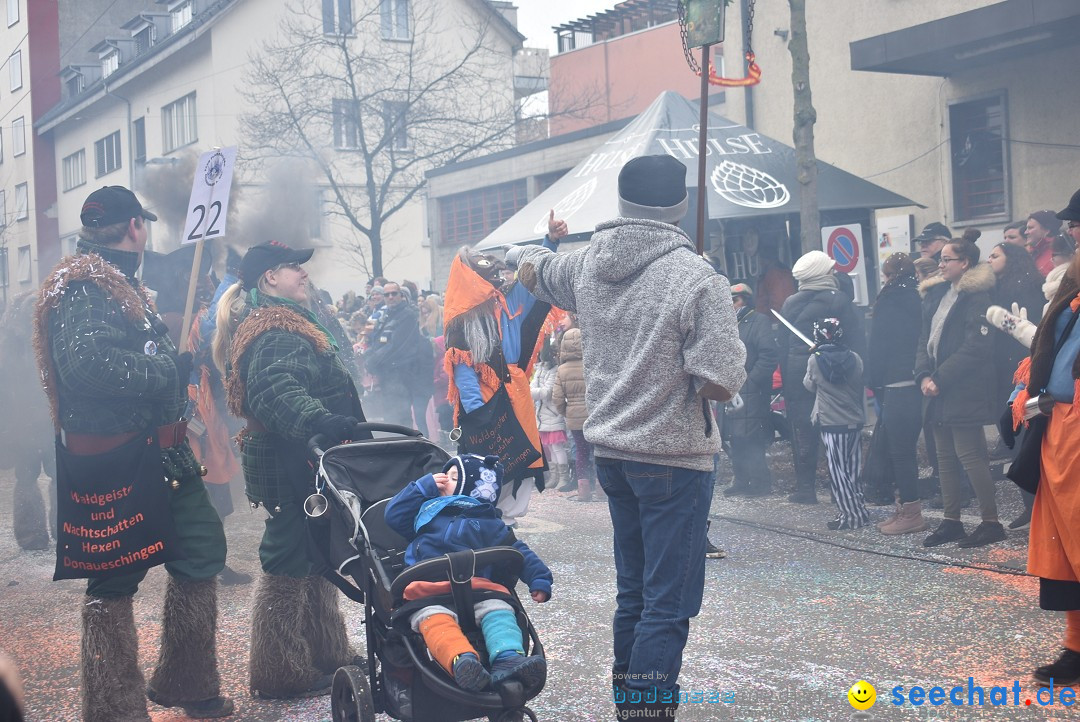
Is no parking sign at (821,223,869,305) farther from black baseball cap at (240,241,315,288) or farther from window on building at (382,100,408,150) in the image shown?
window on building at (382,100,408,150)

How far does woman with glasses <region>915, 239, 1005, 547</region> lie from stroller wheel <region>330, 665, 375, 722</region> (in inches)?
186

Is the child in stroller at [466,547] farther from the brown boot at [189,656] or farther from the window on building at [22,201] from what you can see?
the window on building at [22,201]

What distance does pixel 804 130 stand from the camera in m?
11.4

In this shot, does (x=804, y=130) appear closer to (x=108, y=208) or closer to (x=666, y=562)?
(x=108, y=208)

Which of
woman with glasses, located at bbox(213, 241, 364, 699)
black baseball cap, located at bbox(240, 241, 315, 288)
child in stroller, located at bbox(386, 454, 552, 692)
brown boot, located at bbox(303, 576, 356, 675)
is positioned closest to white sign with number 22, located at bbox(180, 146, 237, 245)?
black baseball cap, located at bbox(240, 241, 315, 288)

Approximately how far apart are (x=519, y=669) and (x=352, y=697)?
2.83 feet

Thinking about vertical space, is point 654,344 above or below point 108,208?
below

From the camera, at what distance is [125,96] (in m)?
38.8

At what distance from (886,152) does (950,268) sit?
981cm

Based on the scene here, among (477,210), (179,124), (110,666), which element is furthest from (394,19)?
(110,666)

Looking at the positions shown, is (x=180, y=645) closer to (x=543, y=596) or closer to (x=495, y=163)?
(x=543, y=596)

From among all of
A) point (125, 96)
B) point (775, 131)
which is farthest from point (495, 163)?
point (125, 96)

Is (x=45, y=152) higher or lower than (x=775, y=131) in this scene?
higher

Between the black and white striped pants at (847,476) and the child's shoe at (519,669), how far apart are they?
17.1 ft
